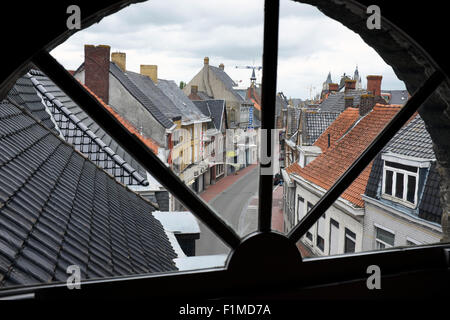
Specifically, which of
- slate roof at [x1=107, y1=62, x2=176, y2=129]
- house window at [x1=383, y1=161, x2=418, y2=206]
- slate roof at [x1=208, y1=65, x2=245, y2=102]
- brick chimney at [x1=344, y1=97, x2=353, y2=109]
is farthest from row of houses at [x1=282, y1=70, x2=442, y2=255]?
slate roof at [x1=208, y1=65, x2=245, y2=102]

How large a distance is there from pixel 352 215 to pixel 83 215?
678 cm

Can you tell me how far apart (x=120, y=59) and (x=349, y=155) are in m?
9.96

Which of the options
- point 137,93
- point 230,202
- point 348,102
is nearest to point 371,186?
point 348,102

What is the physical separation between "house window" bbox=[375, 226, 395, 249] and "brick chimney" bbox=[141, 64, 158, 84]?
45.5ft

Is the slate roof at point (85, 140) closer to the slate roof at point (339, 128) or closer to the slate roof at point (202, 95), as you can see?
the slate roof at point (339, 128)

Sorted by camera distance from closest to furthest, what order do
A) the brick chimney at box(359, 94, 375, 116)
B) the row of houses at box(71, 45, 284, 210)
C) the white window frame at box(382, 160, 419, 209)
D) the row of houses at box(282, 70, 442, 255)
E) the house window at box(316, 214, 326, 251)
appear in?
the row of houses at box(282, 70, 442, 255)
the white window frame at box(382, 160, 419, 209)
the house window at box(316, 214, 326, 251)
the brick chimney at box(359, 94, 375, 116)
the row of houses at box(71, 45, 284, 210)

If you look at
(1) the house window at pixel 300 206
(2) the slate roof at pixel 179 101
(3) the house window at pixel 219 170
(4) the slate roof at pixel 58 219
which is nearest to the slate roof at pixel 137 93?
(2) the slate roof at pixel 179 101

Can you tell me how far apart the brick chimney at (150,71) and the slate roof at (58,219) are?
1429cm

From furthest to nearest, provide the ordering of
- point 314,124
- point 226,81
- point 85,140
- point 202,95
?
point 226,81 < point 202,95 < point 314,124 < point 85,140

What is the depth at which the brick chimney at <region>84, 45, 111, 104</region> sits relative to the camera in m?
12.8

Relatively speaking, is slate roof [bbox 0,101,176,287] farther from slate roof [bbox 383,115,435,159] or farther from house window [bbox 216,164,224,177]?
house window [bbox 216,164,224,177]

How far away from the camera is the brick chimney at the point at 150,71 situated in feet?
63.7

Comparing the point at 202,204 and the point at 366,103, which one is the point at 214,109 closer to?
the point at 366,103

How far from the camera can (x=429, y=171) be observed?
7.31 metres
